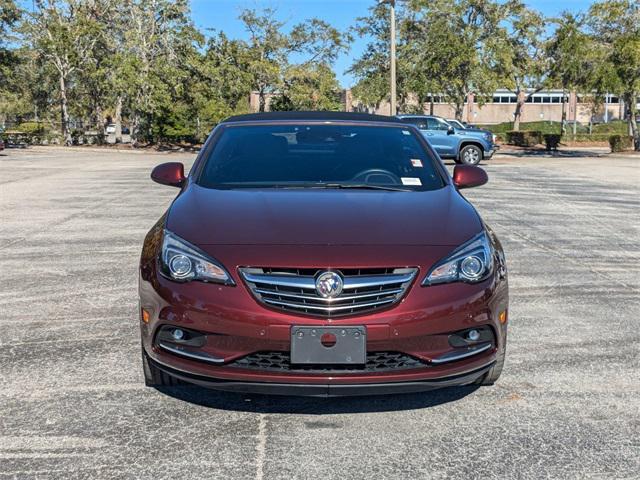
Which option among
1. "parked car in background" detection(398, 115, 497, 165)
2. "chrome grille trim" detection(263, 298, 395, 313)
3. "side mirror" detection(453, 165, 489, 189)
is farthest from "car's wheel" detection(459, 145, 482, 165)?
"chrome grille trim" detection(263, 298, 395, 313)

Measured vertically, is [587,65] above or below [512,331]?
above

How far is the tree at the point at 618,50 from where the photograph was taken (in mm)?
27203

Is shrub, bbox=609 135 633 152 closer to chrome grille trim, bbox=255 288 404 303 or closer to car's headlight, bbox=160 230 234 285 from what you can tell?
chrome grille trim, bbox=255 288 404 303

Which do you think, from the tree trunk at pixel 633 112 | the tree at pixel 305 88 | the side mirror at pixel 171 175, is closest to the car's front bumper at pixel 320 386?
the side mirror at pixel 171 175

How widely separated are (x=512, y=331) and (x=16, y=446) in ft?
11.1

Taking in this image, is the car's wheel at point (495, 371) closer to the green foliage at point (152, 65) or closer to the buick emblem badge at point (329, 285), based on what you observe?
the buick emblem badge at point (329, 285)

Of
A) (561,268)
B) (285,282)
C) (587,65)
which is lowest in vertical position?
(561,268)

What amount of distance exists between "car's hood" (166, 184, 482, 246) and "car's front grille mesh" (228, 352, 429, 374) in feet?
1.73

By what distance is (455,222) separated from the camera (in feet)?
12.2

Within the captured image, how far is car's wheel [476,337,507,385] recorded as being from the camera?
3.58m

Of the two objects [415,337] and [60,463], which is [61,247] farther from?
[415,337]

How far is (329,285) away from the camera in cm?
320

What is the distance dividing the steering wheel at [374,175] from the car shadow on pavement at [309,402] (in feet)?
4.46

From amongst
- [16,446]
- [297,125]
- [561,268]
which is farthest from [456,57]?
[16,446]
